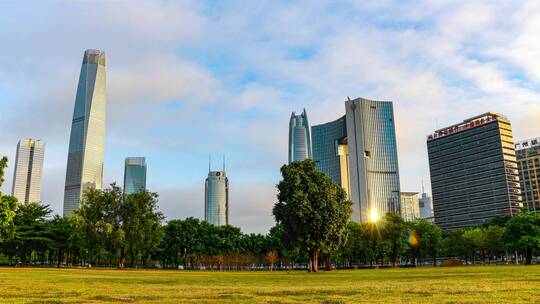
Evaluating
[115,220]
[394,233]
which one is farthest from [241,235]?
[115,220]

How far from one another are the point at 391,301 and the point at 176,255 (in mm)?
113359

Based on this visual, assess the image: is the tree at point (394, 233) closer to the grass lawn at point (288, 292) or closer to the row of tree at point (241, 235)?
the row of tree at point (241, 235)

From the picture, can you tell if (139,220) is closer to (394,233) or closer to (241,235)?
(241,235)

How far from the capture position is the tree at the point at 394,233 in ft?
333

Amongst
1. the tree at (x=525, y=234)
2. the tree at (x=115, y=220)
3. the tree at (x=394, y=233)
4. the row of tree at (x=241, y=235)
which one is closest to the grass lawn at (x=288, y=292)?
the row of tree at (x=241, y=235)

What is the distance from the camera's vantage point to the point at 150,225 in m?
83.3

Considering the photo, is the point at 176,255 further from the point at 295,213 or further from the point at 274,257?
the point at 295,213

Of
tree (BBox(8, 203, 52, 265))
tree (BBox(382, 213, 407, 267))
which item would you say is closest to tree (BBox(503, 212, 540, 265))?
tree (BBox(382, 213, 407, 267))

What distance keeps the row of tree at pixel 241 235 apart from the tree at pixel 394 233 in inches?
8.7

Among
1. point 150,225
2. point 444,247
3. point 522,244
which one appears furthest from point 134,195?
point 444,247

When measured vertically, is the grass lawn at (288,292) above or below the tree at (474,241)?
below

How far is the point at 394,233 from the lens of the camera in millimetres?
101750

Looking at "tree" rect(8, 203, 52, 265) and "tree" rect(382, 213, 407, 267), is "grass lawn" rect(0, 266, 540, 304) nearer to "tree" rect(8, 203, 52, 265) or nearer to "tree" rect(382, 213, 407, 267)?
"tree" rect(8, 203, 52, 265)

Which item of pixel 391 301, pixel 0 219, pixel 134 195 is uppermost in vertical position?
pixel 134 195
